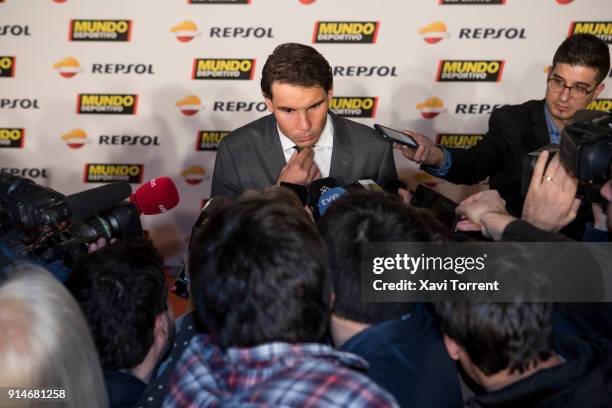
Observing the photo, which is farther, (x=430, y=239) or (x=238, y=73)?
(x=238, y=73)

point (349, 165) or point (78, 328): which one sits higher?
point (349, 165)

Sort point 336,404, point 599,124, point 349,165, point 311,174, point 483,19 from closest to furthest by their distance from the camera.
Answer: point 336,404 < point 599,124 < point 311,174 < point 349,165 < point 483,19

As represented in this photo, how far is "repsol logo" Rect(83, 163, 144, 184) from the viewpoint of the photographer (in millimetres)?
3678

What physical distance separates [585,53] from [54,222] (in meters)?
1.87

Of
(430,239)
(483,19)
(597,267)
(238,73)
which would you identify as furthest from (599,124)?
(238,73)

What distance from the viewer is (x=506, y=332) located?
1.20 metres

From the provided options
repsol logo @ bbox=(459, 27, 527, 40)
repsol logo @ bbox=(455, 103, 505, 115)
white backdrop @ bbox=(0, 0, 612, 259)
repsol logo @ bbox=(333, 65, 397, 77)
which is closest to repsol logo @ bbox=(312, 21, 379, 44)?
white backdrop @ bbox=(0, 0, 612, 259)

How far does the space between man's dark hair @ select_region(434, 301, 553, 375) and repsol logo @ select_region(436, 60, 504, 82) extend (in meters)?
2.42

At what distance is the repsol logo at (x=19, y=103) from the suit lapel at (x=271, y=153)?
68.6 inches

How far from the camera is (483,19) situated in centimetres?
339

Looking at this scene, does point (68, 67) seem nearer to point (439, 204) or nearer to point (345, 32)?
point (345, 32)

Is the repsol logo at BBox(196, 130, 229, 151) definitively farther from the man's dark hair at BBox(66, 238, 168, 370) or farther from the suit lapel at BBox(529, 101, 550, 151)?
the man's dark hair at BBox(66, 238, 168, 370)

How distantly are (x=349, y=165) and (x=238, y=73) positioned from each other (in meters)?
1.33

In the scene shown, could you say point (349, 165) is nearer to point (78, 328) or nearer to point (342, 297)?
point (342, 297)
